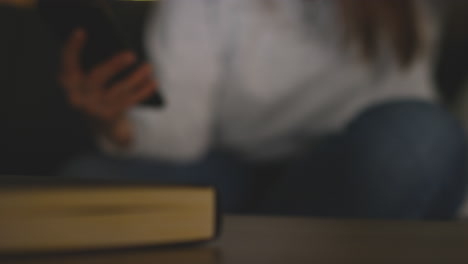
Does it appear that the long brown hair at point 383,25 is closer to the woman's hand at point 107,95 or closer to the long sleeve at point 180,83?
the long sleeve at point 180,83

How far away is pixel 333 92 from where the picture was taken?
79cm

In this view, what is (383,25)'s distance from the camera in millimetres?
811

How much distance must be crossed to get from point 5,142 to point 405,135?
493mm

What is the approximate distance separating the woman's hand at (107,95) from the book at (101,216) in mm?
291

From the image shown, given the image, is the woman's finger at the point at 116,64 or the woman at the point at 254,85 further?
the woman at the point at 254,85

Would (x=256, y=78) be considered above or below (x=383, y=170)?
above

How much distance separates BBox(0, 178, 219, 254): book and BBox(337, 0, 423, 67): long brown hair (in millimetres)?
598

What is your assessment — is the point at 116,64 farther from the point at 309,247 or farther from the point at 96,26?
the point at 309,247

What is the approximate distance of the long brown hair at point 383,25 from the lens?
2.62 ft

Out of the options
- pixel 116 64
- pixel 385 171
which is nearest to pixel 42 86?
pixel 116 64

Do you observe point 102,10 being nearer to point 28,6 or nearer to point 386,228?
point 386,228

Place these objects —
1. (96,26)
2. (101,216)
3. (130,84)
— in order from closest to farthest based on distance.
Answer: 1. (101,216)
2. (96,26)
3. (130,84)

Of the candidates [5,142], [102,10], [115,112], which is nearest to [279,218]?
[102,10]

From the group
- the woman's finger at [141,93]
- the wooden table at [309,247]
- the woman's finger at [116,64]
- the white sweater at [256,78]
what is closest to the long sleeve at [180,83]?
the white sweater at [256,78]
